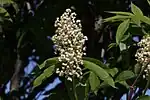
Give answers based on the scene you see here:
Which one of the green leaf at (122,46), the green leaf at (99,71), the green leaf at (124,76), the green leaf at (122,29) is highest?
the green leaf at (122,29)

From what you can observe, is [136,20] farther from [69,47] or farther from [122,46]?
[69,47]

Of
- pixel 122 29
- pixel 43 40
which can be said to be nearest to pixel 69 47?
pixel 122 29

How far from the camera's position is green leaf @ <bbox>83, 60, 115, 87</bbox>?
1.44 m

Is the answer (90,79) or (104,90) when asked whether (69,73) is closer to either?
(90,79)

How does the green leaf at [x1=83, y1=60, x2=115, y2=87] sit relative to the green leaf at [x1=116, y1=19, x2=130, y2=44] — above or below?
below

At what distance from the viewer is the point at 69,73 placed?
1354 mm

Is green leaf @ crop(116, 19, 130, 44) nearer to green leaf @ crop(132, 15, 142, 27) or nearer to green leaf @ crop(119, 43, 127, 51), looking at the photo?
green leaf @ crop(132, 15, 142, 27)

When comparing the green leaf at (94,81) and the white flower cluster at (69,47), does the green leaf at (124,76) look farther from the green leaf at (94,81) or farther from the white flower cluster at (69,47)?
the white flower cluster at (69,47)

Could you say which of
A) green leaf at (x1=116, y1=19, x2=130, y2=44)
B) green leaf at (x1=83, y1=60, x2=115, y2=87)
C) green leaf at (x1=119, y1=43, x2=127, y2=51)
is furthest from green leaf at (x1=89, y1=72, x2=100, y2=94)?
green leaf at (x1=119, y1=43, x2=127, y2=51)

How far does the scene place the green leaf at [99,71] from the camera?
1439 millimetres

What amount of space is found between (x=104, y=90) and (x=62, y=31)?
39.3 inches

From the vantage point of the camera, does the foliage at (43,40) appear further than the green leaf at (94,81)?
Yes

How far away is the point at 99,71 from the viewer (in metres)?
1.46

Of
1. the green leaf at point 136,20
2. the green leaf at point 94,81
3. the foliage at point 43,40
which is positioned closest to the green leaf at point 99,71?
the green leaf at point 94,81
